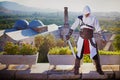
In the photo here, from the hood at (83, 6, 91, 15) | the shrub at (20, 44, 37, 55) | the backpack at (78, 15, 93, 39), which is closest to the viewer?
the hood at (83, 6, 91, 15)

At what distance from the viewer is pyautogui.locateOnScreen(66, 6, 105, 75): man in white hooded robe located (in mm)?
6704

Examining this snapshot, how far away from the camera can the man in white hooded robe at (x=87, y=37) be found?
6.70m

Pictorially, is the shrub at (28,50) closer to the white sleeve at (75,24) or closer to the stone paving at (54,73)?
the stone paving at (54,73)

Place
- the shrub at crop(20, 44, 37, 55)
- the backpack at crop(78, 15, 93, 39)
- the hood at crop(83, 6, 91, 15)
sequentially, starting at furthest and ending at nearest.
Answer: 1. the shrub at crop(20, 44, 37, 55)
2. the backpack at crop(78, 15, 93, 39)
3. the hood at crop(83, 6, 91, 15)

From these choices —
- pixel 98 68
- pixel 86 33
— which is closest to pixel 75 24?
pixel 86 33

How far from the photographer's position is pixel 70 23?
23.1 ft

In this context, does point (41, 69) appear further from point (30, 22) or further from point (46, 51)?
point (30, 22)

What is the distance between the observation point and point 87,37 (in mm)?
6793

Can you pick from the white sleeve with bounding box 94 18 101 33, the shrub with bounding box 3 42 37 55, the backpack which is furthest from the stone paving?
the white sleeve with bounding box 94 18 101 33

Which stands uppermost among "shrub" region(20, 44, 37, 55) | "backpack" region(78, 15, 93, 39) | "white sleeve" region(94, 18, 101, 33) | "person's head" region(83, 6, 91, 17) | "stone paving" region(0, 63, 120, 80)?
"person's head" region(83, 6, 91, 17)

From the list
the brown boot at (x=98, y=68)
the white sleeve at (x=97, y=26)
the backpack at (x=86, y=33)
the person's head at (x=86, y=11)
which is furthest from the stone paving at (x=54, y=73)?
the person's head at (x=86, y=11)

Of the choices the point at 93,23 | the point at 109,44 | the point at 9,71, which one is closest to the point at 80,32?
the point at 93,23

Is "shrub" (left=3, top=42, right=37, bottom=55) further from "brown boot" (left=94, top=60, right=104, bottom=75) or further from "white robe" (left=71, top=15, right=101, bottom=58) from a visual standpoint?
"brown boot" (left=94, top=60, right=104, bottom=75)

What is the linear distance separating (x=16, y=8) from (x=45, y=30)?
3.73ft
